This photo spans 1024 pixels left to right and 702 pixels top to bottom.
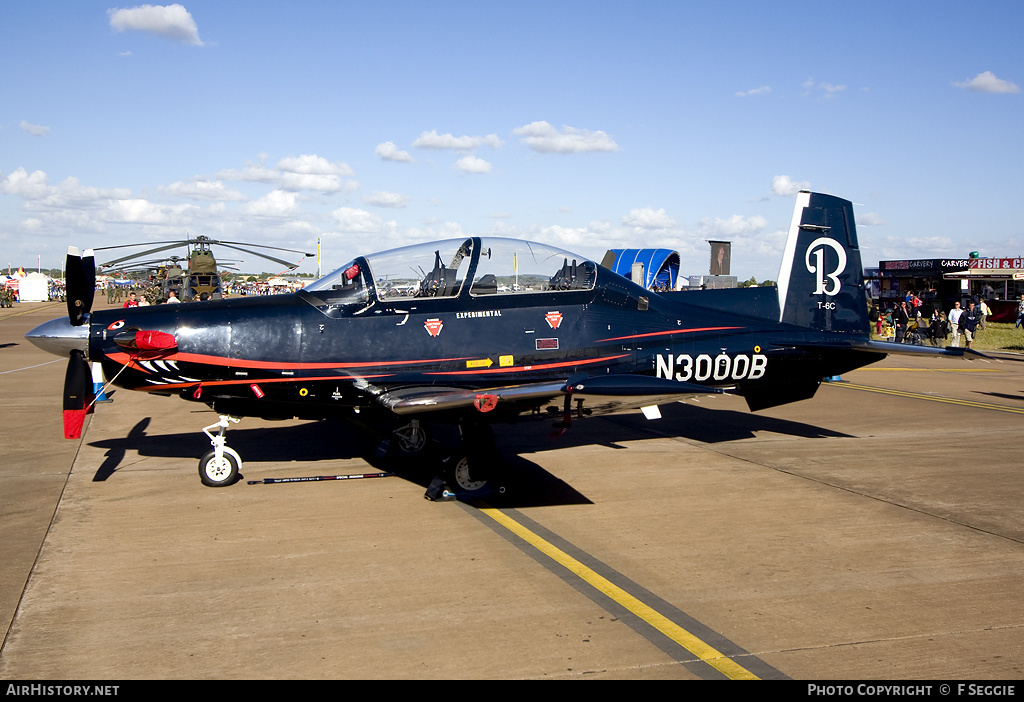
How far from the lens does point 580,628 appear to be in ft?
15.4

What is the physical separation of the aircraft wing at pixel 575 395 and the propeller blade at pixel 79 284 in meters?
3.39

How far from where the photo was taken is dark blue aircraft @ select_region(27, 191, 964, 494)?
24.3ft

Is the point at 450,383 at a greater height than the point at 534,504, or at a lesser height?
greater

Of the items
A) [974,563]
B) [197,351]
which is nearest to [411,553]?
[197,351]

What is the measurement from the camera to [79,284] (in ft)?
24.4

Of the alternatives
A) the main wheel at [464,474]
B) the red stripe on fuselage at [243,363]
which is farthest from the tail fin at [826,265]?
the red stripe on fuselage at [243,363]

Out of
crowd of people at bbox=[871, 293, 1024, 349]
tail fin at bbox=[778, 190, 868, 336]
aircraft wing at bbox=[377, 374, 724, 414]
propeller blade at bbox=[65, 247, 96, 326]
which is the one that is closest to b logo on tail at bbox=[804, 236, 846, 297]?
tail fin at bbox=[778, 190, 868, 336]

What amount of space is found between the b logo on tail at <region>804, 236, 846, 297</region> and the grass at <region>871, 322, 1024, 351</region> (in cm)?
1800

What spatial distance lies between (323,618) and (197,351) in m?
3.79

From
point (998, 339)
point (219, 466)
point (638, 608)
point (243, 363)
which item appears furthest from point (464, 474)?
point (998, 339)

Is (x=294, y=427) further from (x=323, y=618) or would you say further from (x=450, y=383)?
(x=323, y=618)

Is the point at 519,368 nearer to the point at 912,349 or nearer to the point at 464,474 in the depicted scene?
the point at 464,474

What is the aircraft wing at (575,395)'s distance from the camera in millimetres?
6641
